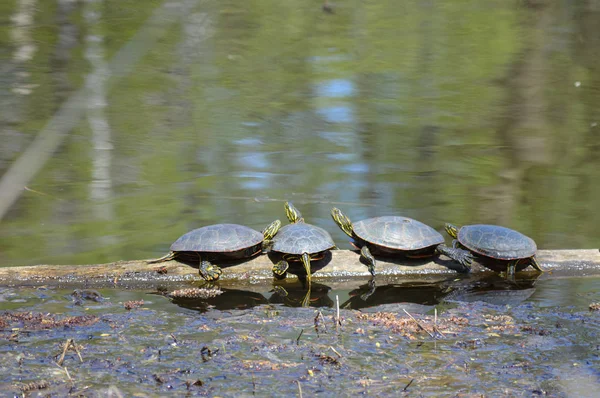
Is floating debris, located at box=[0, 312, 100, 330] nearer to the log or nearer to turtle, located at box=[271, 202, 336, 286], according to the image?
the log

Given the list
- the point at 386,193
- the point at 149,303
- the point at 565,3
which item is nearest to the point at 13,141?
the point at 386,193

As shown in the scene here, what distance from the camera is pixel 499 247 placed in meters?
5.06

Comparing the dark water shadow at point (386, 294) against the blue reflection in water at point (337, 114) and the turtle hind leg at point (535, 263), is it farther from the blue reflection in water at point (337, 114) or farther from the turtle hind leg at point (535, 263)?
the blue reflection in water at point (337, 114)

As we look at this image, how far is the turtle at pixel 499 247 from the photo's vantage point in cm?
503

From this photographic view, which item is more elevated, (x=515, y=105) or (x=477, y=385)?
(x=477, y=385)

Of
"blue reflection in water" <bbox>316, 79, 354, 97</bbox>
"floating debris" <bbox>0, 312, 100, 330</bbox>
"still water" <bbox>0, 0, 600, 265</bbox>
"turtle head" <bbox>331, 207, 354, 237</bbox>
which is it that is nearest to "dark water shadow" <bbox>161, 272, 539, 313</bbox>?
"turtle head" <bbox>331, 207, 354, 237</bbox>

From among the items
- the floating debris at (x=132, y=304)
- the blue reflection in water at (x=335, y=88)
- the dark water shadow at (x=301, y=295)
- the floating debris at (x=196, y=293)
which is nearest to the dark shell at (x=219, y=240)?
the floating debris at (x=196, y=293)

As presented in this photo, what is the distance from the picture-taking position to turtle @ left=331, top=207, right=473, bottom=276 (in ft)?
16.5

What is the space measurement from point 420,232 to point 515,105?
24.9 ft

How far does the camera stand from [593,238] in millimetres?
6555

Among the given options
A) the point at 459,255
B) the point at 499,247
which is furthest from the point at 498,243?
the point at 459,255

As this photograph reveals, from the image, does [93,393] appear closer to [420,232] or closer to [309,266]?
[309,266]

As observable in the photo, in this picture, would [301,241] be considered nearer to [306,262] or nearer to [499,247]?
[306,262]

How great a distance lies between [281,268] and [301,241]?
0.77ft
